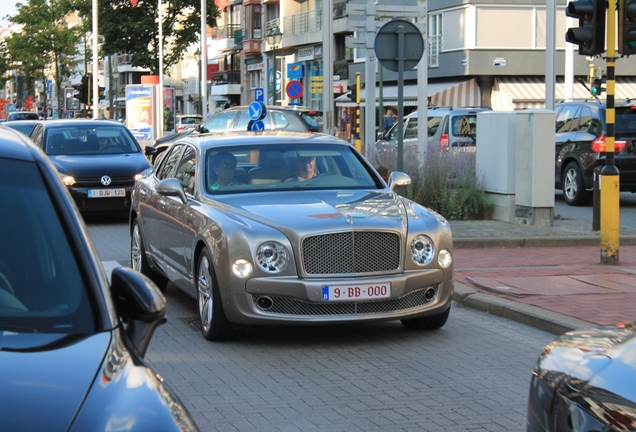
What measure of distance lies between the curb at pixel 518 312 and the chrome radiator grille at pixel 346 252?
1521 mm

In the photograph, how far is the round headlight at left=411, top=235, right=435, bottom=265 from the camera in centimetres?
821

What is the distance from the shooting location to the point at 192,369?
7332mm

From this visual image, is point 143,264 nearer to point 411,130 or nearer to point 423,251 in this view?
point 423,251

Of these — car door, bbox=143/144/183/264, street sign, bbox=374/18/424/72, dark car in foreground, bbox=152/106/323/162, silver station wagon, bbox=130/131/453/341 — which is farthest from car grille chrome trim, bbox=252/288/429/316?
dark car in foreground, bbox=152/106/323/162

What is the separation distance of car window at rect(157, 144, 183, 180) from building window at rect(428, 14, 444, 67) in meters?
41.8

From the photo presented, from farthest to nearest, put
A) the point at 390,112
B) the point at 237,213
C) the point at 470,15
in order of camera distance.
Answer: the point at 470,15 → the point at 390,112 → the point at 237,213

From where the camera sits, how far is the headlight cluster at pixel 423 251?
8.21m

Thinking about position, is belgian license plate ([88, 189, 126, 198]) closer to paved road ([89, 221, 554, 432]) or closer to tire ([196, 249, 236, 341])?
paved road ([89, 221, 554, 432])

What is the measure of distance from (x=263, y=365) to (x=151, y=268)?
3559 mm

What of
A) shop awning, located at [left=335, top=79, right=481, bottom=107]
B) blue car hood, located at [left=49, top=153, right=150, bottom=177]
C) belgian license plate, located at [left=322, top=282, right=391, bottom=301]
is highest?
shop awning, located at [left=335, top=79, right=481, bottom=107]

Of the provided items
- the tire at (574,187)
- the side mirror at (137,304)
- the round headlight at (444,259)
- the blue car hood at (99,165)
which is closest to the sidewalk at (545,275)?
the round headlight at (444,259)

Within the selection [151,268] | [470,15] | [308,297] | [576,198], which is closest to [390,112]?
[470,15]

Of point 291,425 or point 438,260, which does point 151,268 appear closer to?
point 438,260

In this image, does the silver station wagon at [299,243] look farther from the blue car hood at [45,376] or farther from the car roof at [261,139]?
the blue car hood at [45,376]
